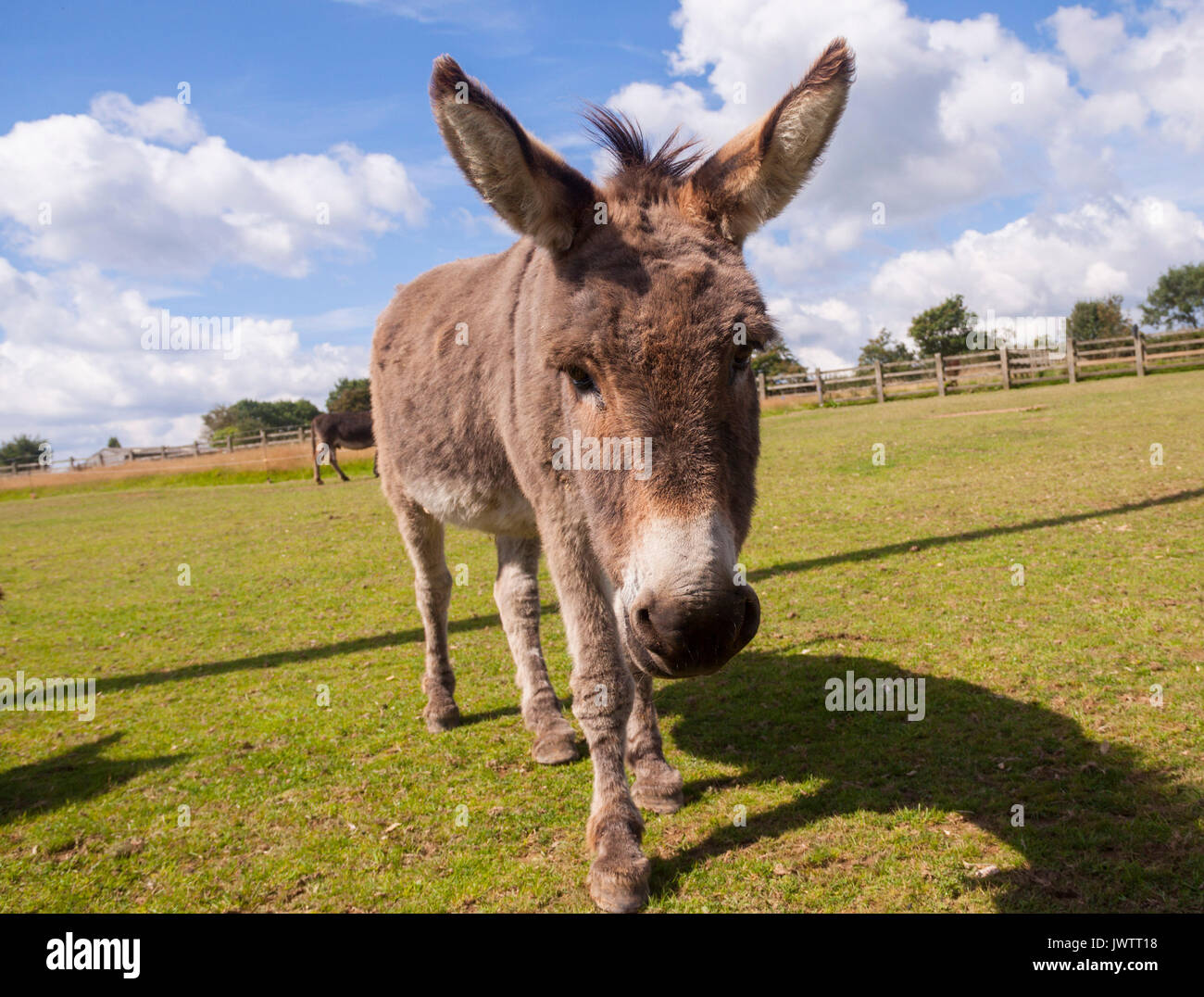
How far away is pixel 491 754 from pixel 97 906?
89.7 inches

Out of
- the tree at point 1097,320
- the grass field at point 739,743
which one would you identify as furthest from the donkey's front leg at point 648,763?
the tree at point 1097,320

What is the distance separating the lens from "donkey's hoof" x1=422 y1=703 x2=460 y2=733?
18.1 ft

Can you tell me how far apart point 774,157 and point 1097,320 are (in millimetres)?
117894

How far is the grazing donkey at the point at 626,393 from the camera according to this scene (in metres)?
2.56

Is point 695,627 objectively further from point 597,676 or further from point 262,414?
point 262,414

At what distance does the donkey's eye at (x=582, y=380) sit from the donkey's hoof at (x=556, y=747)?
2.78 m

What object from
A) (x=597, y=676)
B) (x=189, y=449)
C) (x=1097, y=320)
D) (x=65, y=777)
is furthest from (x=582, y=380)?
(x=1097, y=320)

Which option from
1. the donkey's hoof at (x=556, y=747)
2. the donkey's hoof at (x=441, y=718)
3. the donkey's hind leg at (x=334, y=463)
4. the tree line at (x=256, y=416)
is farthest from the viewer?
the tree line at (x=256, y=416)

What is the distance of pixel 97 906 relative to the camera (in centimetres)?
365

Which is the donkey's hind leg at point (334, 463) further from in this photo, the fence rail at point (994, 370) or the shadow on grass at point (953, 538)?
the shadow on grass at point (953, 538)

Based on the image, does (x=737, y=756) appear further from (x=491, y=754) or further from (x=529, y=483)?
(x=529, y=483)

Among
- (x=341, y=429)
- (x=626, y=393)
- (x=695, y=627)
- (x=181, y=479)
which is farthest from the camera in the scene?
(x=181, y=479)

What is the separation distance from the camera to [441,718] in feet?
18.1
